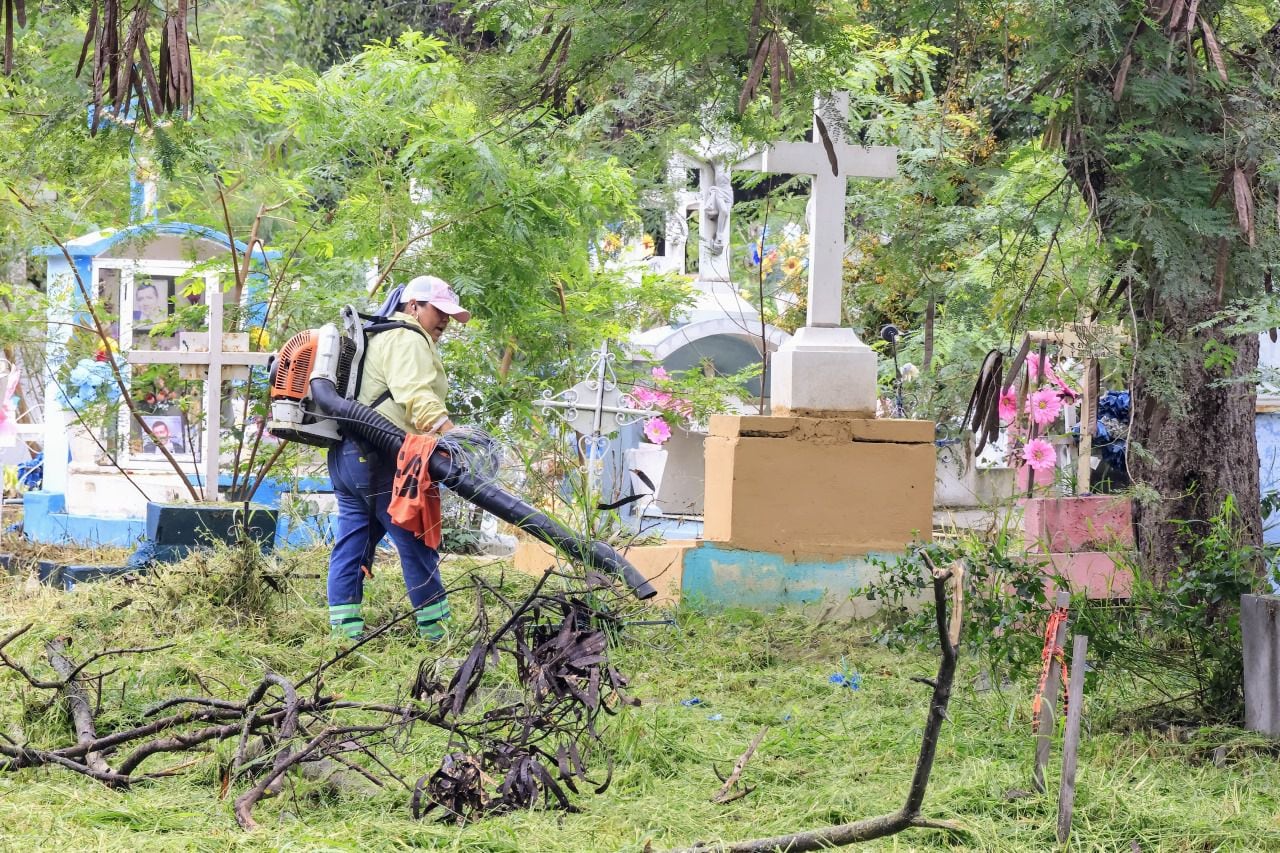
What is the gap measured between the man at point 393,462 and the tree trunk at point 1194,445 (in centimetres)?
315

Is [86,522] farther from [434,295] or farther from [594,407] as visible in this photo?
[434,295]

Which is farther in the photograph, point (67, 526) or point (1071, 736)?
point (67, 526)

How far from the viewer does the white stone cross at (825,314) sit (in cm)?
768

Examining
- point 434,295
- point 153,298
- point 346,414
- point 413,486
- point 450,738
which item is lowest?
point 450,738

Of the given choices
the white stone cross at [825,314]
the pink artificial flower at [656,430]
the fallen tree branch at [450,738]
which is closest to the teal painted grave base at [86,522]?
the pink artificial flower at [656,430]

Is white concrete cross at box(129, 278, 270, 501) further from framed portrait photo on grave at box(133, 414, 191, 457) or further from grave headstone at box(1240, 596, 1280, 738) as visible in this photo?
grave headstone at box(1240, 596, 1280, 738)

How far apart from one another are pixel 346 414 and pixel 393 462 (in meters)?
0.33

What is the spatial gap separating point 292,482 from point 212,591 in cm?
334

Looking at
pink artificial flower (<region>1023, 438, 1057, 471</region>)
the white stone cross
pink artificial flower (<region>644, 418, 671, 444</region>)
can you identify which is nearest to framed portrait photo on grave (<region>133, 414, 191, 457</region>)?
pink artificial flower (<region>644, 418, 671, 444</region>)

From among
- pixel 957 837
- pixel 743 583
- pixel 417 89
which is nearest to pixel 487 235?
pixel 417 89

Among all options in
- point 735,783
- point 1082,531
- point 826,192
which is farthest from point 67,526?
point 735,783

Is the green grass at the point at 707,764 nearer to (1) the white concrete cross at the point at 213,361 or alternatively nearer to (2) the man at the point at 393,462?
(2) the man at the point at 393,462

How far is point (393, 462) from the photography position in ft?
23.1

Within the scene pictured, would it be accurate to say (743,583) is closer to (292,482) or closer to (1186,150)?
(1186,150)
